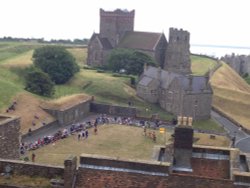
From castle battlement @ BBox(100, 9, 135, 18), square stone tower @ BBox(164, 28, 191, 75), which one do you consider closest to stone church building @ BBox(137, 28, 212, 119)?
square stone tower @ BBox(164, 28, 191, 75)

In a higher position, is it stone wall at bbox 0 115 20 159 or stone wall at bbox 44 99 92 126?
stone wall at bbox 0 115 20 159

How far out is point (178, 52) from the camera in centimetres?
9419

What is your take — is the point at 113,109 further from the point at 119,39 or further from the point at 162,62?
the point at 119,39

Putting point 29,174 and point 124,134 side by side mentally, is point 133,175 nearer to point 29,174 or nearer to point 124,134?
point 29,174

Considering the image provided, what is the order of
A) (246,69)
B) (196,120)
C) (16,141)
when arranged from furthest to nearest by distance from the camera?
(246,69)
(196,120)
(16,141)

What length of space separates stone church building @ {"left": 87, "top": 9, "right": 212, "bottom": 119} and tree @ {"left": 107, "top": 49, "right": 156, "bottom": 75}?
563 centimetres

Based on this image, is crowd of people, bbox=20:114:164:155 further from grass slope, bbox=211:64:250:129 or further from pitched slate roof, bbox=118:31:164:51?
pitched slate roof, bbox=118:31:164:51

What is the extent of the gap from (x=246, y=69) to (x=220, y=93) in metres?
43.9

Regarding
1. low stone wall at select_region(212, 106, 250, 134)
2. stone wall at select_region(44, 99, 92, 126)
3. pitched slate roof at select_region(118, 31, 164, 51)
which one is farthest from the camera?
pitched slate roof at select_region(118, 31, 164, 51)

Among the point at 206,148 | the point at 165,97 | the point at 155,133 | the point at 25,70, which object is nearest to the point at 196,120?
the point at 165,97

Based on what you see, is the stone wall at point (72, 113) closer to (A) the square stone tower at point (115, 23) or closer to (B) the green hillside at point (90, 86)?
(B) the green hillside at point (90, 86)

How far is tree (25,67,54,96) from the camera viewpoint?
68.9m

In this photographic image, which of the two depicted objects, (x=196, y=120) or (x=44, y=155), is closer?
(x=44, y=155)

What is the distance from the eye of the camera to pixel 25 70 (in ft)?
265
